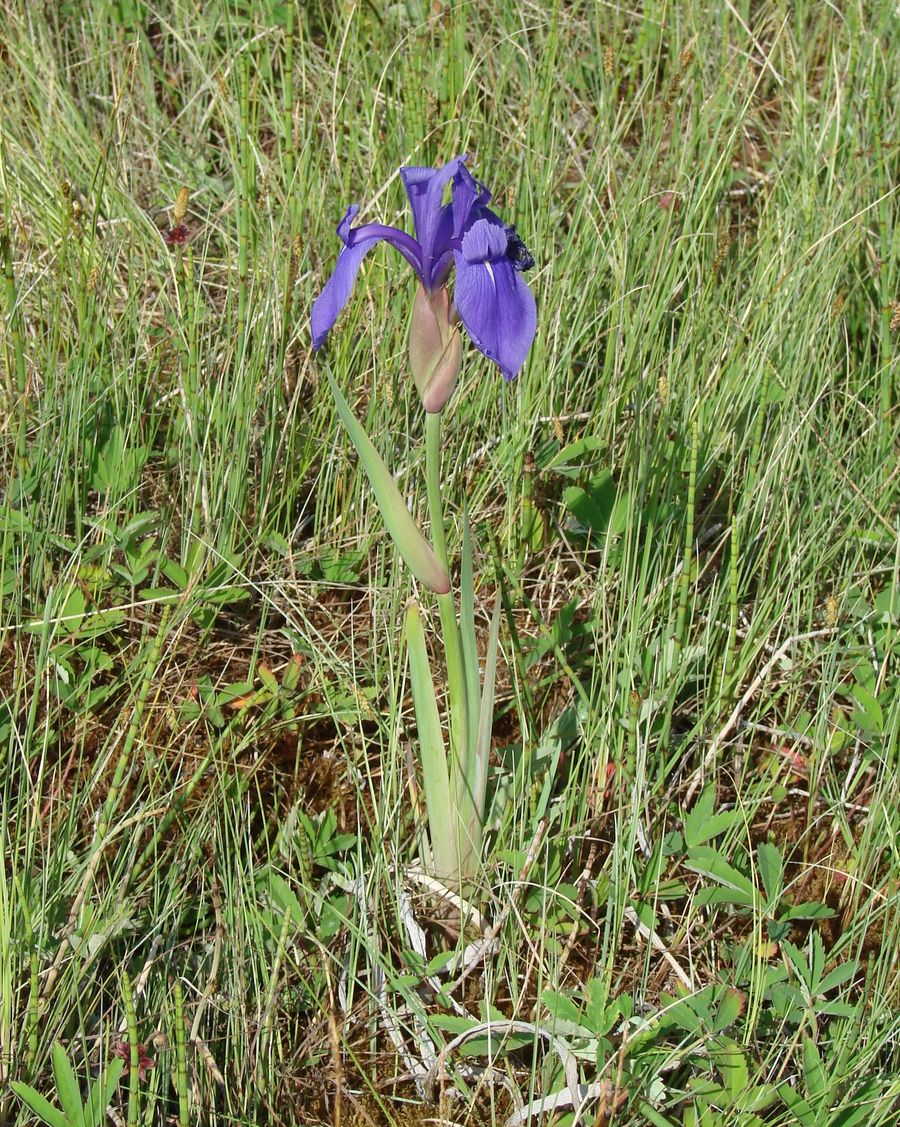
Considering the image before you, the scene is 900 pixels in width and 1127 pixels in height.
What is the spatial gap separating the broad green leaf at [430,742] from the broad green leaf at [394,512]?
0.09 meters

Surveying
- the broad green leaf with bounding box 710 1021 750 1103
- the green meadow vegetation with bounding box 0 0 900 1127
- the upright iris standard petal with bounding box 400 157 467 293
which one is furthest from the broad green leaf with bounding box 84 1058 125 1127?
the upright iris standard petal with bounding box 400 157 467 293

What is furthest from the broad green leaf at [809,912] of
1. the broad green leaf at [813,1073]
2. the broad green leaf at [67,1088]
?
the broad green leaf at [67,1088]

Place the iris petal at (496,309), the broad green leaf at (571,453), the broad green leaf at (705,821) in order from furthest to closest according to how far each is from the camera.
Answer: the broad green leaf at (571,453), the broad green leaf at (705,821), the iris petal at (496,309)

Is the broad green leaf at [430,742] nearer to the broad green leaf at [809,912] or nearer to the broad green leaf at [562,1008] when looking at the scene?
the broad green leaf at [562,1008]

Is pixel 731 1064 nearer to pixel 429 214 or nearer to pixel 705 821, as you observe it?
pixel 705 821

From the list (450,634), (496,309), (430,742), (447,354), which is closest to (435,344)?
(447,354)

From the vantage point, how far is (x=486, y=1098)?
1.55m

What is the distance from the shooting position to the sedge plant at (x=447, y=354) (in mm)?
1284

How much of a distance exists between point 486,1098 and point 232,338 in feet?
5.06

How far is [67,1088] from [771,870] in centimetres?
102

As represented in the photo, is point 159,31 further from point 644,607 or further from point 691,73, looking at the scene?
point 644,607

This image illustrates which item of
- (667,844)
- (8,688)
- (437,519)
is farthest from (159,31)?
(667,844)

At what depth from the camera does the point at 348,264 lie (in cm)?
134

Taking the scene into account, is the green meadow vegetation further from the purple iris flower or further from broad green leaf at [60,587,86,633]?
the purple iris flower
